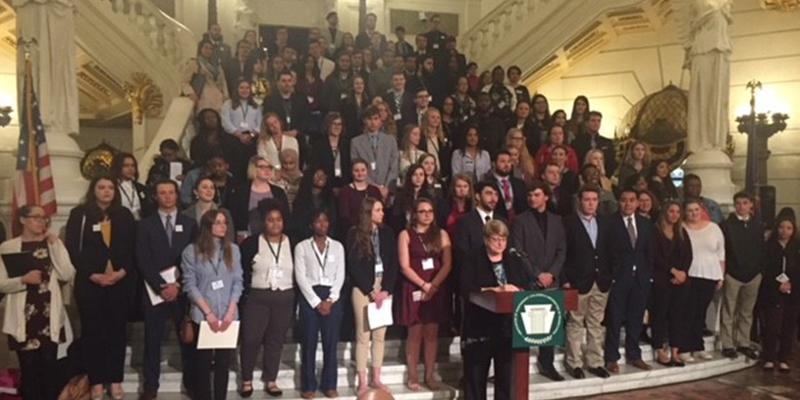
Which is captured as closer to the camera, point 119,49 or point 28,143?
point 28,143

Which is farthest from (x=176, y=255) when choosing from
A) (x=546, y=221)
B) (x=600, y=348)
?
(x=600, y=348)

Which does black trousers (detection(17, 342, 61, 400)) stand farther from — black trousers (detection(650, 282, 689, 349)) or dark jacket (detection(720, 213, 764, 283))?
dark jacket (detection(720, 213, 764, 283))

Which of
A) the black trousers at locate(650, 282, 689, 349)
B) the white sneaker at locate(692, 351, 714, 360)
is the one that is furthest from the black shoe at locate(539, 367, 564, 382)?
the white sneaker at locate(692, 351, 714, 360)

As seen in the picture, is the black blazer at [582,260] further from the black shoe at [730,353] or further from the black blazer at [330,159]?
the black blazer at [330,159]

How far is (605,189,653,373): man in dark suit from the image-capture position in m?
6.20

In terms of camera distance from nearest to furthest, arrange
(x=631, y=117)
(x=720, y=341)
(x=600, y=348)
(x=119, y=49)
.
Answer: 1. (x=600, y=348)
2. (x=720, y=341)
3. (x=119, y=49)
4. (x=631, y=117)

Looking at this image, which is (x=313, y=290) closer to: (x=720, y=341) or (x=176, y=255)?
(x=176, y=255)

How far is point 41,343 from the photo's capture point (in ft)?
15.7

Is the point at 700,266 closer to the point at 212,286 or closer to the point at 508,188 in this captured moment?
the point at 508,188

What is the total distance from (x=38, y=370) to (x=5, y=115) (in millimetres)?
7518

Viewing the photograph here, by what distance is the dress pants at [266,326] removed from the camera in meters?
5.23

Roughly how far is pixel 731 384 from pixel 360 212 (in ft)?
12.8

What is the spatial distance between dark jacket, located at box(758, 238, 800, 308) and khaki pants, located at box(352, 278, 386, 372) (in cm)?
409

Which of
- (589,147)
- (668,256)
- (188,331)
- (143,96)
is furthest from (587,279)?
(143,96)
